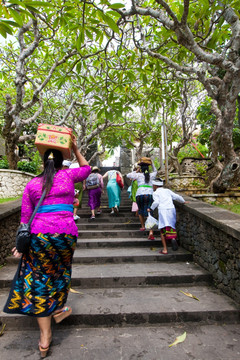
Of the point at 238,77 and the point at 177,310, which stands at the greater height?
the point at 238,77

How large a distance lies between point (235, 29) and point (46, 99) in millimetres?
9734

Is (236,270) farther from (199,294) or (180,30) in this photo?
(180,30)

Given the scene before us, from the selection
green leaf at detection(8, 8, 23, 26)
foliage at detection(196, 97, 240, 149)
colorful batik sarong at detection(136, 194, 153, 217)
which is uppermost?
foliage at detection(196, 97, 240, 149)

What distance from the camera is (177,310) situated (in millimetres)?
2707

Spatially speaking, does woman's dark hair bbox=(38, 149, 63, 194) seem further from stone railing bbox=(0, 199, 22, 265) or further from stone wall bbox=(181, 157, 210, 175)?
stone wall bbox=(181, 157, 210, 175)

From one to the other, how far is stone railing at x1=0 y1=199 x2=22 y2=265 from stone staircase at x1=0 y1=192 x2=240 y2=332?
0.20 meters

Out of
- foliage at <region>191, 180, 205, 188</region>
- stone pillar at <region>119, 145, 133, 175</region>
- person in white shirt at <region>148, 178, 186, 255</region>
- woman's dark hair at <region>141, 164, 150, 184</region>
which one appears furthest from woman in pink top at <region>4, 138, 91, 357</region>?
stone pillar at <region>119, 145, 133, 175</region>

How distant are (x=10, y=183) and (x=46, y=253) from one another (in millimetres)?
7230

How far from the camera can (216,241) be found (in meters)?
3.42

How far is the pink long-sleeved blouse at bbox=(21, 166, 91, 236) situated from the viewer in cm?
209

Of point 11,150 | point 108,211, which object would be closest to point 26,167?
point 11,150

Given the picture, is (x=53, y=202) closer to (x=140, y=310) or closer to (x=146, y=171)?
(x=140, y=310)

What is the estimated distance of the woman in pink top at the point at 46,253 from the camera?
2064mm

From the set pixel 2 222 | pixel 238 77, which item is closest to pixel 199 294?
pixel 2 222
